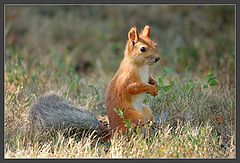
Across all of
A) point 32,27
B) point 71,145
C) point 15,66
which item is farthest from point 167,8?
point 71,145

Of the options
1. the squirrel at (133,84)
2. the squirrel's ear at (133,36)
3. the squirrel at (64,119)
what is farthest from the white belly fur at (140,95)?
the squirrel at (64,119)

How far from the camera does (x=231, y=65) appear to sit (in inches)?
380

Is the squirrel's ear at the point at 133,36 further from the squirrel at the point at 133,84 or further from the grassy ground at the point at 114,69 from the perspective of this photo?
the grassy ground at the point at 114,69

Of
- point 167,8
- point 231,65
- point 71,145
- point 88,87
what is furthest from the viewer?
point 167,8

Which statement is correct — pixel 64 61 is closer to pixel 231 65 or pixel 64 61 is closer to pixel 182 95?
pixel 231 65

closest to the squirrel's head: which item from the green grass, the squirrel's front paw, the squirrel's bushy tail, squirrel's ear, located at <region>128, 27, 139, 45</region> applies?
squirrel's ear, located at <region>128, 27, 139, 45</region>

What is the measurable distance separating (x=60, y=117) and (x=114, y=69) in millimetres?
5599

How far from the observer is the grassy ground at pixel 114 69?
5664mm

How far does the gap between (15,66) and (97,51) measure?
4588 mm

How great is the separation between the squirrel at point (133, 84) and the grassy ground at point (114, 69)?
0.20 meters

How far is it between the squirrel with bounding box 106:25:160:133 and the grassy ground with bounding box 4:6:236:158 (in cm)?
20

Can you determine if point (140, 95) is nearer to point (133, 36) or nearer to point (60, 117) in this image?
point (133, 36)

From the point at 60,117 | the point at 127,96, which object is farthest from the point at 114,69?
the point at 127,96

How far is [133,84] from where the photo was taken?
5789mm
